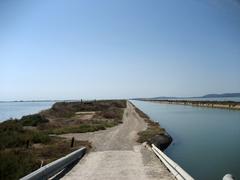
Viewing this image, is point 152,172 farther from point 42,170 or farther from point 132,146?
point 132,146

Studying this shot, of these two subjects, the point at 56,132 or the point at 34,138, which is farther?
the point at 56,132

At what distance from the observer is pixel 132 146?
1961 centimetres

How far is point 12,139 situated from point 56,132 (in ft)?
28.4

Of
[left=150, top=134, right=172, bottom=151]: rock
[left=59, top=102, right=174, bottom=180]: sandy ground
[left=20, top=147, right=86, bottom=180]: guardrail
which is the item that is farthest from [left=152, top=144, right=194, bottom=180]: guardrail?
[left=150, top=134, right=172, bottom=151]: rock

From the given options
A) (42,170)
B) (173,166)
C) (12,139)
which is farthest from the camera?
(12,139)

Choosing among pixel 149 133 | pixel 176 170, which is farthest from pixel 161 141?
pixel 176 170

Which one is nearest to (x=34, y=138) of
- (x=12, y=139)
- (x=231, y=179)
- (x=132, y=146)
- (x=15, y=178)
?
(x=12, y=139)

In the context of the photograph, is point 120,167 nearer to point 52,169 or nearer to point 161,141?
point 52,169

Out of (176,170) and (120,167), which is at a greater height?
(176,170)

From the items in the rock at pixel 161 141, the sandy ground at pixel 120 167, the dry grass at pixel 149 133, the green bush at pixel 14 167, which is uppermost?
the green bush at pixel 14 167

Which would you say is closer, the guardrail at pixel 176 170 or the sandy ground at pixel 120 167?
the guardrail at pixel 176 170

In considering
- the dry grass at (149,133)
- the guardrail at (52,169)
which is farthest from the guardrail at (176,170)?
the dry grass at (149,133)

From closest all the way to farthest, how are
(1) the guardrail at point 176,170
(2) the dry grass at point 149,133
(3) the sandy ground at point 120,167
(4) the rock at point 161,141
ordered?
(1) the guardrail at point 176,170, (3) the sandy ground at point 120,167, (2) the dry grass at point 149,133, (4) the rock at point 161,141

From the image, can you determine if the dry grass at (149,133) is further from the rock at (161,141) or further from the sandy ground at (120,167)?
the sandy ground at (120,167)
